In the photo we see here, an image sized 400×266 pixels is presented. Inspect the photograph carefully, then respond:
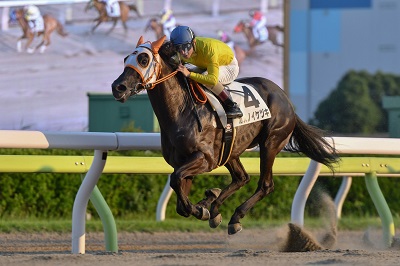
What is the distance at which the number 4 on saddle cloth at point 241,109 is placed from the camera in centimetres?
723

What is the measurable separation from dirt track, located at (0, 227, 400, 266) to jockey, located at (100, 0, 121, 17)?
9510 millimetres

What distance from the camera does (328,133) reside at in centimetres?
825

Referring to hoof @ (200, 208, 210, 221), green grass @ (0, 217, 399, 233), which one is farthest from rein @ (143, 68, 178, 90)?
green grass @ (0, 217, 399, 233)

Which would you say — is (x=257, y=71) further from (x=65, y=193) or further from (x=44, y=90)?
(x=65, y=193)

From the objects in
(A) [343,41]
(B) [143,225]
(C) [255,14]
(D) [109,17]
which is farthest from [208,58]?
(A) [343,41]

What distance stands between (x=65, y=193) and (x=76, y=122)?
900 centimetres

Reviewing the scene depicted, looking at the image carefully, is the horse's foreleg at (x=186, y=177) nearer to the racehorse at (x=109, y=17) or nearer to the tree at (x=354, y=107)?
the racehorse at (x=109, y=17)

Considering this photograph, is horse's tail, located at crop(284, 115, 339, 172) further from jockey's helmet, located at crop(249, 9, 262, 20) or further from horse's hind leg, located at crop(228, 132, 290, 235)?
jockey's helmet, located at crop(249, 9, 262, 20)

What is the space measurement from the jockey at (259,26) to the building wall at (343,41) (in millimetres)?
29647

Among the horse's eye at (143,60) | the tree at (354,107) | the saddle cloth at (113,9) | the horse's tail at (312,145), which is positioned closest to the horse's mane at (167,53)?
the horse's eye at (143,60)

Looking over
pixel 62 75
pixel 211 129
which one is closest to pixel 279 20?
pixel 62 75

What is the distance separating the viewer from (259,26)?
19250 millimetres

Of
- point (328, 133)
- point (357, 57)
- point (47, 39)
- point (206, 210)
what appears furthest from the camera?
point (357, 57)

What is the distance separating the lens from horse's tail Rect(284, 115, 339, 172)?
8.02m
